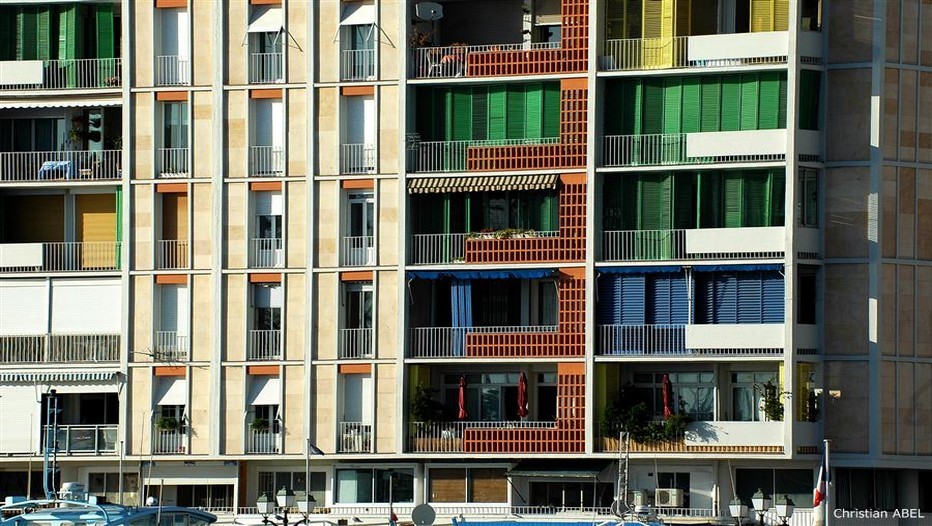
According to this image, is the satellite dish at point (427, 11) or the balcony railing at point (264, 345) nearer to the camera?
the balcony railing at point (264, 345)

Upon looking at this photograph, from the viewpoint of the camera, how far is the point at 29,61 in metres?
74.4

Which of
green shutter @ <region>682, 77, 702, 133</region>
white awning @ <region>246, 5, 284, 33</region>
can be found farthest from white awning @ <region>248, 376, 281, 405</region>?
green shutter @ <region>682, 77, 702, 133</region>

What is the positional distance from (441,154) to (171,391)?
→ 10.3m

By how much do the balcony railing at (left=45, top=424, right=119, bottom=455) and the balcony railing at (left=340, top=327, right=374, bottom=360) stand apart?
23.5 ft

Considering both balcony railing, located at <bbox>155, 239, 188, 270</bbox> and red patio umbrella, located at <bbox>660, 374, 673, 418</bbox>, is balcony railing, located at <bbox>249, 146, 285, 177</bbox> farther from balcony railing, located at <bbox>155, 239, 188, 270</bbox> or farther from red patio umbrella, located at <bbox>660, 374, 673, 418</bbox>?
red patio umbrella, located at <bbox>660, 374, 673, 418</bbox>

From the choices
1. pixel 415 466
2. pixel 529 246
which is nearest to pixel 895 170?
pixel 529 246

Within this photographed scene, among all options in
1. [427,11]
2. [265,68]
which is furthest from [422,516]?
[427,11]

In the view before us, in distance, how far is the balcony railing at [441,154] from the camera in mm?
71500

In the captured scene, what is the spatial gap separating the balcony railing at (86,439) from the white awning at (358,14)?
43.9 feet

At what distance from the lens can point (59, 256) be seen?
74.2 metres

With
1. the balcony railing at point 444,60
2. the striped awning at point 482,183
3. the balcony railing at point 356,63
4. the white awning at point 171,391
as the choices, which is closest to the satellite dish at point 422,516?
the striped awning at point 482,183

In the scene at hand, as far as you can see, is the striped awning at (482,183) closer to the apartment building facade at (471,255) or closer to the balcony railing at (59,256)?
the apartment building facade at (471,255)

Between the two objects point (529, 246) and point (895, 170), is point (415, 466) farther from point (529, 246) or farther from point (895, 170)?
point (895, 170)

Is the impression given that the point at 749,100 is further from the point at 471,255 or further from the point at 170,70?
the point at 170,70
